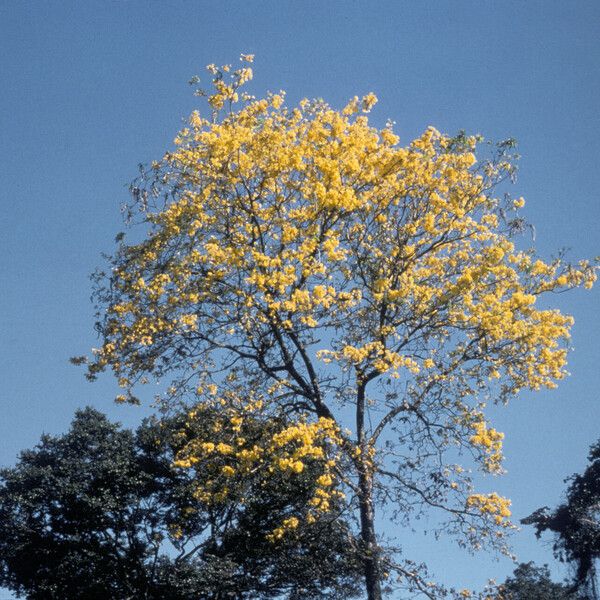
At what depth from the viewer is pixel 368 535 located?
45.5 ft

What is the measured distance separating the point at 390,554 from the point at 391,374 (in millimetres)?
3390

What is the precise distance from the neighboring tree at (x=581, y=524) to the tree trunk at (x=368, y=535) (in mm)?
24266

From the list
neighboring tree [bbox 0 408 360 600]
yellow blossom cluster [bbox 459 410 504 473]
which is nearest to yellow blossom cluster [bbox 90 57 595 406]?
yellow blossom cluster [bbox 459 410 504 473]

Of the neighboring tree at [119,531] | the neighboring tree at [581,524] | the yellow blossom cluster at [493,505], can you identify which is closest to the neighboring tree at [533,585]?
the neighboring tree at [581,524]

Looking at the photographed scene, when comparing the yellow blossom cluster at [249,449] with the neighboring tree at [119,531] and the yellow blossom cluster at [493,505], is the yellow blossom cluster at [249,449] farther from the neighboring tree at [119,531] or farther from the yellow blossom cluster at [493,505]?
the neighboring tree at [119,531]

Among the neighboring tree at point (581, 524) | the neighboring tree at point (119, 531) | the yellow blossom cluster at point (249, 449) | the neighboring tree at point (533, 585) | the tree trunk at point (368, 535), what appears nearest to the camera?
the yellow blossom cluster at point (249, 449)

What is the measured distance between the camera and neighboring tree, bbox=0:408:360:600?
2930 centimetres

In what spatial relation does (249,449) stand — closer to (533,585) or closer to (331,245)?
(331,245)

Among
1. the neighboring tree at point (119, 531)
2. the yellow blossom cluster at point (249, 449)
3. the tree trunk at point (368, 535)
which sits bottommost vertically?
the tree trunk at point (368, 535)

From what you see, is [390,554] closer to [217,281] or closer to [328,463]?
[328,463]

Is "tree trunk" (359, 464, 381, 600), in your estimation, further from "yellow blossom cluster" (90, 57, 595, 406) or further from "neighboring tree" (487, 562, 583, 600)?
"neighboring tree" (487, 562, 583, 600)

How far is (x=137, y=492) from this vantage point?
31703 millimetres

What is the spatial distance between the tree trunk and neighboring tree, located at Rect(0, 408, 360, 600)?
49.7 ft

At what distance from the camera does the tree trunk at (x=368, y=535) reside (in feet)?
44.4
